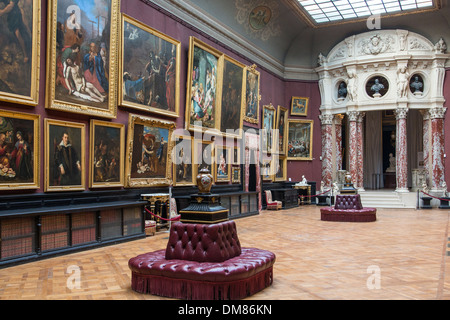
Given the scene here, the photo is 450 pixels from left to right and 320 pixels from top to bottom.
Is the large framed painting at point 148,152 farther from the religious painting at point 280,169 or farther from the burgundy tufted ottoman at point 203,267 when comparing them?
the religious painting at point 280,169

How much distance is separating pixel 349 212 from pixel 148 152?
7719 millimetres

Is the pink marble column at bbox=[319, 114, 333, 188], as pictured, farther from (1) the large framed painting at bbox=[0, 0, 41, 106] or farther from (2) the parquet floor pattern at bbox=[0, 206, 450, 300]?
(1) the large framed painting at bbox=[0, 0, 41, 106]

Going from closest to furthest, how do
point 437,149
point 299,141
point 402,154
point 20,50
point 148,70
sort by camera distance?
point 20,50, point 148,70, point 437,149, point 402,154, point 299,141

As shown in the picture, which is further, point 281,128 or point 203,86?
point 281,128

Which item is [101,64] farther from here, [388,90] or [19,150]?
[388,90]

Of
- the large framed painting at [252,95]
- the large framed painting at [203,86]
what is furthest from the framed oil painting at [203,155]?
the large framed painting at [252,95]

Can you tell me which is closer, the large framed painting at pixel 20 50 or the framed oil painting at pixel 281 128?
the large framed painting at pixel 20 50

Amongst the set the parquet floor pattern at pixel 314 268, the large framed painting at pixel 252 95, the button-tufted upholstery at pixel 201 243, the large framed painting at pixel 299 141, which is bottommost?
the parquet floor pattern at pixel 314 268

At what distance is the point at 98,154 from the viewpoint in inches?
427

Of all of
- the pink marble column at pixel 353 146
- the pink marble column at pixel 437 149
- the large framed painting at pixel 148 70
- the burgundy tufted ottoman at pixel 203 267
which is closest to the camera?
the burgundy tufted ottoman at pixel 203 267

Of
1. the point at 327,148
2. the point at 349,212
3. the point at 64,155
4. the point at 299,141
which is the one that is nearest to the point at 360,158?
the point at 327,148

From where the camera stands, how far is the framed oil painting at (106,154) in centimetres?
1066

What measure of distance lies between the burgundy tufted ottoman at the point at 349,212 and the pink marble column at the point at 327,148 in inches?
319

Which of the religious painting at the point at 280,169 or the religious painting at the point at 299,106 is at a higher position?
the religious painting at the point at 299,106
